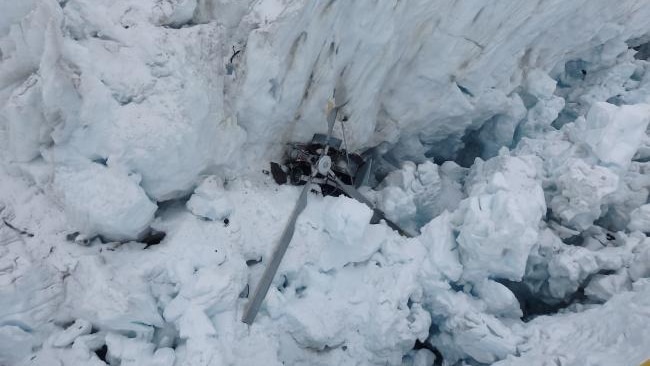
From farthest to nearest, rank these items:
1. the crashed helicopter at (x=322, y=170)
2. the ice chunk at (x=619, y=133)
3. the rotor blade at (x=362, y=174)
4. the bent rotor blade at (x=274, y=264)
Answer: the rotor blade at (x=362, y=174), the ice chunk at (x=619, y=133), the crashed helicopter at (x=322, y=170), the bent rotor blade at (x=274, y=264)

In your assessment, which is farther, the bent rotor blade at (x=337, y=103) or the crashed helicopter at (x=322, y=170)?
the bent rotor blade at (x=337, y=103)

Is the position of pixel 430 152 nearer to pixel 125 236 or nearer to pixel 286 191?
pixel 286 191

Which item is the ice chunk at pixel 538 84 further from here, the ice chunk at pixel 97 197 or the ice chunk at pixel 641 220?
the ice chunk at pixel 97 197

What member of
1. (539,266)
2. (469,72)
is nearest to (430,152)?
(469,72)

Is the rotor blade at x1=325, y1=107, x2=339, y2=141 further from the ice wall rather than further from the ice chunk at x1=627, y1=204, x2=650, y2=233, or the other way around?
the ice chunk at x1=627, y1=204, x2=650, y2=233

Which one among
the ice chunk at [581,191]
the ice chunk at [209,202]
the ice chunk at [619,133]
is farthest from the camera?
the ice chunk at [619,133]

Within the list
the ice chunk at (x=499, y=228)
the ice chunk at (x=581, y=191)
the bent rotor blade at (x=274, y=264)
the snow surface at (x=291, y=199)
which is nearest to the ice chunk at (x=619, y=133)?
the snow surface at (x=291, y=199)

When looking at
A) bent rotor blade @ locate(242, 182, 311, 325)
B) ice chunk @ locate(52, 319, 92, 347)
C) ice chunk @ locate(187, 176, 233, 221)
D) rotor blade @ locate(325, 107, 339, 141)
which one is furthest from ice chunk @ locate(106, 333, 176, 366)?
rotor blade @ locate(325, 107, 339, 141)
